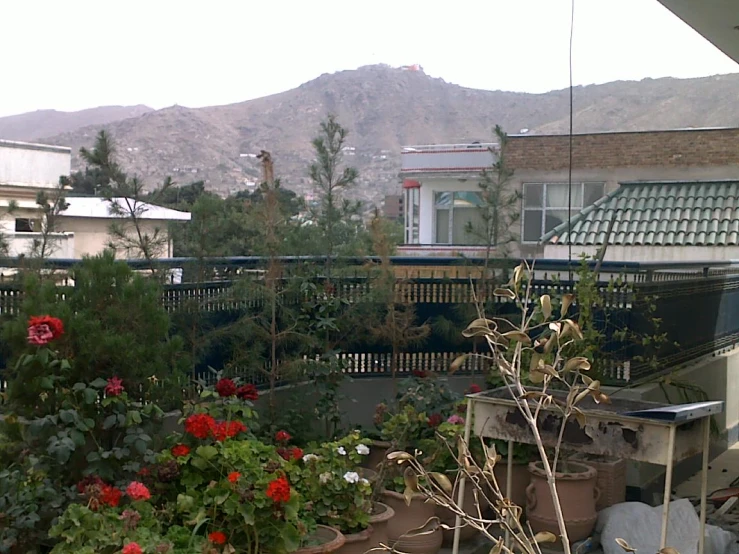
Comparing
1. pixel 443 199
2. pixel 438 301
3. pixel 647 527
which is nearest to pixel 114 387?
pixel 647 527

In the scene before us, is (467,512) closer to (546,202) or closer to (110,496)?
(110,496)

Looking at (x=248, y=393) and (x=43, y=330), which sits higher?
(x=43, y=330)

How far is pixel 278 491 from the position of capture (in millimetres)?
4664

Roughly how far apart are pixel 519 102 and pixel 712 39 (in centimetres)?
9480

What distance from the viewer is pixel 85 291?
546cm

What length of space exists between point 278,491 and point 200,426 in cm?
72

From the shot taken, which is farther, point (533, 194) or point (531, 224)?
point (533, 194)

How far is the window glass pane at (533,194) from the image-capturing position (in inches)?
1124

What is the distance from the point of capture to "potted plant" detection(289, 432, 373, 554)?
5395mm

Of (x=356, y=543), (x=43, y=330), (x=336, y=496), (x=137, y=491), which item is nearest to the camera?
(x=137, y=491)

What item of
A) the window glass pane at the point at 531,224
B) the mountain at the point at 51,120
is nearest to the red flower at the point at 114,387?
the window glass pane at the point at 531,224

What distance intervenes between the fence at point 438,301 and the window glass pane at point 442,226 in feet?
73.3

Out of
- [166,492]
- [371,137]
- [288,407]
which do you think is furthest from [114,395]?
[371,137]

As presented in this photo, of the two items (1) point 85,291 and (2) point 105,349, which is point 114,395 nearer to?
(2) point 105,349
